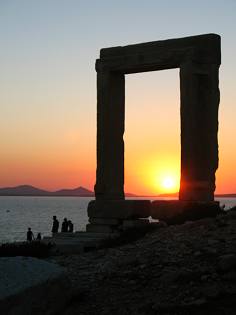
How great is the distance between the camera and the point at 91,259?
11.9 metres

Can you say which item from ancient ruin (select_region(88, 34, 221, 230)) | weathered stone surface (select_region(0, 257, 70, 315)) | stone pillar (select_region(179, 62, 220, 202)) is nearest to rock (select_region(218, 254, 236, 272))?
weathered stone surface (select_region(0, 257, 70, 315))

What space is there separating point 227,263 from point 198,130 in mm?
8984

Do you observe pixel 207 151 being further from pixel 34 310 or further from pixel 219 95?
pixel 34 310

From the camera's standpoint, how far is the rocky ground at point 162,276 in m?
8.02

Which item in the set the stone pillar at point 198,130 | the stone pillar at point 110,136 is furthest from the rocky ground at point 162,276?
the stone pillar at point 110,136

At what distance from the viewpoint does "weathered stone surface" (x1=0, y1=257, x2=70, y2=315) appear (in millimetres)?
→ 7012

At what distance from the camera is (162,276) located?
928 centimetres

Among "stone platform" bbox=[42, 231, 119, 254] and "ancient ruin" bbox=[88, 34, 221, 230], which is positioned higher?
"ancient ruin" bbox=[88, 34, 221, 230]

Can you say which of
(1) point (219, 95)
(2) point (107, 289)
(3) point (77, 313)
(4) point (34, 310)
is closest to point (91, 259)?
(2) point (107, 289)

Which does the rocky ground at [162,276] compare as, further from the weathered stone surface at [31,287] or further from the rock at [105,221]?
the rock at [105,221]

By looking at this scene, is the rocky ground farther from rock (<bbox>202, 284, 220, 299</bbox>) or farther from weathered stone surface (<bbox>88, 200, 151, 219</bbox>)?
weathered stone surface (<bbox>88, 200, 151, 219</bbox>)

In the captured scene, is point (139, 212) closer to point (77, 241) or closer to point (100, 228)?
point (100, 228)

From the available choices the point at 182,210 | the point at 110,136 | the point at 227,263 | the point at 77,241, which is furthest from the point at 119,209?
the point at 227,263

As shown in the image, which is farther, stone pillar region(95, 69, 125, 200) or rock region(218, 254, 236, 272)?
stone pillar region(95, 69, 125, 200)
